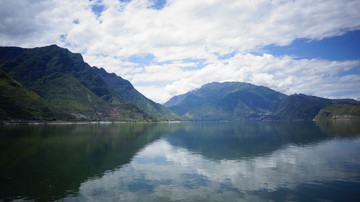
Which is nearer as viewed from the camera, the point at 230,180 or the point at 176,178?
the point at 230,180

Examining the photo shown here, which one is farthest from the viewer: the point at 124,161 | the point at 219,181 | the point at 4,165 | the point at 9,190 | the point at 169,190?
the point at 124,161

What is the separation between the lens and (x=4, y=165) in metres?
68.6

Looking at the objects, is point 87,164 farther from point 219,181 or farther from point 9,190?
point 219,181

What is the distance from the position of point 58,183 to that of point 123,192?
1666 cm

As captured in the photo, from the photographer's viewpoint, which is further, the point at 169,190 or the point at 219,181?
the point at 219,181

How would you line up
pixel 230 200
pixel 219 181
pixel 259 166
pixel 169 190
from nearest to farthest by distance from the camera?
pixel 230 200 < pixel 169 190 < pixel 219 181 < pixel 259 166

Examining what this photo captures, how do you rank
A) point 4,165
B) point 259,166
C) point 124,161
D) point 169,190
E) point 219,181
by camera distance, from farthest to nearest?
point 124,161 → point 259,166 → point 4,165 → point 219,181 → point 169,190

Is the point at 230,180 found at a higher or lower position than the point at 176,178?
higher

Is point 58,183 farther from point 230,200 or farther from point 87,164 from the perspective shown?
point 230,200

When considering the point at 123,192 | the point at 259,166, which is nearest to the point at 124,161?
the point at 123,192

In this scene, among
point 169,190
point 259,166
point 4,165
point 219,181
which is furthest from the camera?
point 259,166

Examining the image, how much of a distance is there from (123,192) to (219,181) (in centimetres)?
2298

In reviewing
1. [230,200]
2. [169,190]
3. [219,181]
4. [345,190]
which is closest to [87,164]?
[169,190]

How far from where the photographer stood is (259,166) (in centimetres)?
7381
